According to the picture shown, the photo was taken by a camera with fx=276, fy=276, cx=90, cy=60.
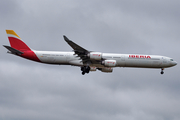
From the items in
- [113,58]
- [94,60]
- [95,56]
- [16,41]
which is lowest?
[94,60]

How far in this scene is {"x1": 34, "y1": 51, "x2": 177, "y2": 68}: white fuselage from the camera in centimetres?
5066

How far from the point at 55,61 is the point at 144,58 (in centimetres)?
1658

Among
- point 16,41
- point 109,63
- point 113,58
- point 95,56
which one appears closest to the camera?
point 95,56

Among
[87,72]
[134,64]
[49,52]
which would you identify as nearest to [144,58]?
[134,64]

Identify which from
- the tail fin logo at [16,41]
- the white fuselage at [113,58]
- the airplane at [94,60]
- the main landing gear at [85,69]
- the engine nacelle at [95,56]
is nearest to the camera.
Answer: the engine nacelle at [95,56]

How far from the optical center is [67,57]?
167ft

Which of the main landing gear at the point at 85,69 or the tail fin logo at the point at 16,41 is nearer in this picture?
the main landing gear at the point at 85,69

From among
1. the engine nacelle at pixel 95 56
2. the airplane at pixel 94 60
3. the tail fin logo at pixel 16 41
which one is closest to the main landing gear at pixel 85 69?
the airplane at pixel 94 60

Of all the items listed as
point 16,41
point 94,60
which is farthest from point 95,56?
point 16,41

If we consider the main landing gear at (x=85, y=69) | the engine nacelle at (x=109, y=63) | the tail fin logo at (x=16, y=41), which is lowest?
the main landing gear at (x=85, y=69)

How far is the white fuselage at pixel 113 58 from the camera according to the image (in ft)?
166

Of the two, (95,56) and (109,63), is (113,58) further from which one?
(95,56)

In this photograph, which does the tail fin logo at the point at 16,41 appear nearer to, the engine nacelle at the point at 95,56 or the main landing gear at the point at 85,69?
the main landing gear at the point at 85,69

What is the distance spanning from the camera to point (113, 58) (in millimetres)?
50469
